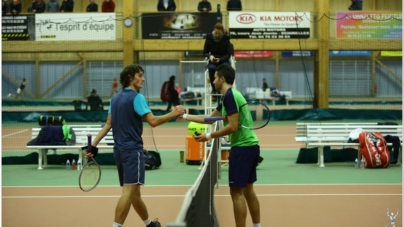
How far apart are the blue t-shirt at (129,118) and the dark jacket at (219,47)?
18.7 feet

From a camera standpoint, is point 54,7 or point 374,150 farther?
point 54,7

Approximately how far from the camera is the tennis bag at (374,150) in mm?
13344

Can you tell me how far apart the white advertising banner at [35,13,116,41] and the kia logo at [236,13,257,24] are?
4.20 m

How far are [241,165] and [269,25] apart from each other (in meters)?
17.4

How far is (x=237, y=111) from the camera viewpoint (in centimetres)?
681

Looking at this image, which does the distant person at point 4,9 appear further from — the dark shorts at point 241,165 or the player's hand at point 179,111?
the dark shorts at point 241,165

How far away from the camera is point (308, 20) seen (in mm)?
23953

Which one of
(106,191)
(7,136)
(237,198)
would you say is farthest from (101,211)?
(7,136)

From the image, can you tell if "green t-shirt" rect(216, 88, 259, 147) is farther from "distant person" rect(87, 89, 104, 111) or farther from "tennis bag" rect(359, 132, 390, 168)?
"distant person" rect(87, 89, 104, 111)

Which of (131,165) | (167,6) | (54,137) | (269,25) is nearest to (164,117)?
(131,165)

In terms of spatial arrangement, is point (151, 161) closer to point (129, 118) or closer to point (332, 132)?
point (332, 132)

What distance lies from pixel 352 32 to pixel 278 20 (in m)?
2.58

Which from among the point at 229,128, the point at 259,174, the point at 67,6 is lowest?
the point at 259,174

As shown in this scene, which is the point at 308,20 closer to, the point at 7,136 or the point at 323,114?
the point at 323,114
